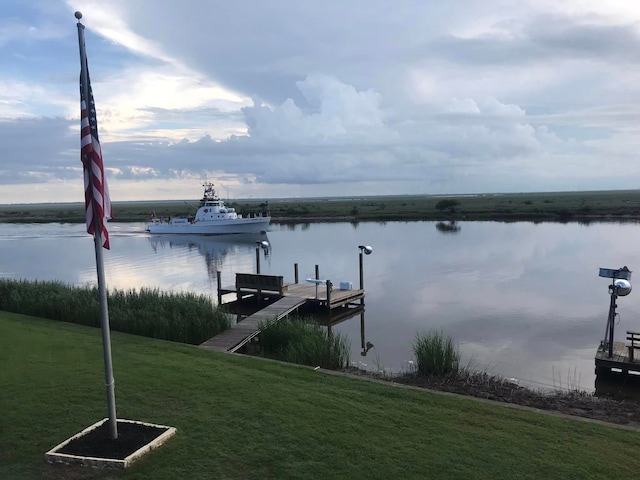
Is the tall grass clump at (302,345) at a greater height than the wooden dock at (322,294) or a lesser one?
greater

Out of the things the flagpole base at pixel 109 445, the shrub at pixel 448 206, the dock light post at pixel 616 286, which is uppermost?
the shrub at pixel 448 206

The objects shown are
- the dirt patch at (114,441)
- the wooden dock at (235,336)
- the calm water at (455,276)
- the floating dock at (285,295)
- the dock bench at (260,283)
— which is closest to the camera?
the dirt patch at (114,441)

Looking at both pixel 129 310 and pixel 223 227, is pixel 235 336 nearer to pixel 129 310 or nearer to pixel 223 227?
pixel 129 310

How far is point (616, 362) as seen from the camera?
392 inches

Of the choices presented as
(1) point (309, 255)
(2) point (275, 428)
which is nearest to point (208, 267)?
(1) point (309, 255)

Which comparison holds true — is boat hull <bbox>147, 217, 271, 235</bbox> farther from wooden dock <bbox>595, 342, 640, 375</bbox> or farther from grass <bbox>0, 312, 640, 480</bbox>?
grass <bbox>0, 312, 640, 480</bbox>

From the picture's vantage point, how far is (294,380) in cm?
736

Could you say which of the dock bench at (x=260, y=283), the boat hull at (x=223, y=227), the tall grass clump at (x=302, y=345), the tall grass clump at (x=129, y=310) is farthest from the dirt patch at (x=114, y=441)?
the boat hull at (x=223, y=227)

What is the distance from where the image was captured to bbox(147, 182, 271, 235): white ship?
50.6 meters

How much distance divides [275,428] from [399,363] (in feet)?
19.8

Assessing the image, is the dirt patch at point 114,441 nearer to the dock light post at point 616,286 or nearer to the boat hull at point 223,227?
the dock light post at point 616,286

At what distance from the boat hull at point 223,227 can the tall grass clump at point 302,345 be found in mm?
39210

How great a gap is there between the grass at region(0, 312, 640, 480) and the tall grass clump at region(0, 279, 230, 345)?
10.4 feet

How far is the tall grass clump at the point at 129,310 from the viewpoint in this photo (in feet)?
37.2
